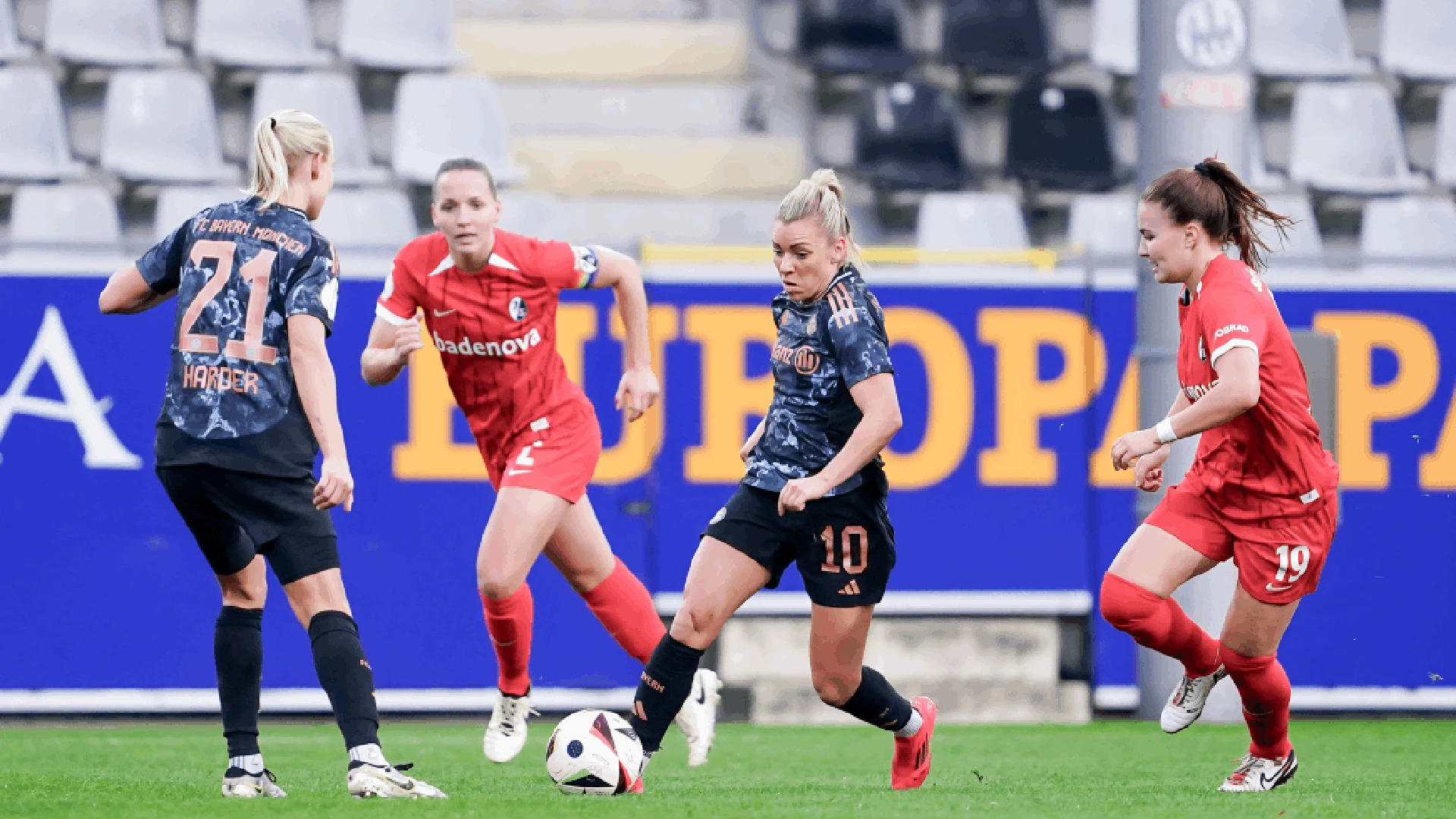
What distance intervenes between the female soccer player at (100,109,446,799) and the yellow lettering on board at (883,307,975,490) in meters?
3.83

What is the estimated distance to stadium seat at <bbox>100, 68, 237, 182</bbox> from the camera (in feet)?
35.8

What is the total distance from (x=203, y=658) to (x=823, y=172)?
4.23m

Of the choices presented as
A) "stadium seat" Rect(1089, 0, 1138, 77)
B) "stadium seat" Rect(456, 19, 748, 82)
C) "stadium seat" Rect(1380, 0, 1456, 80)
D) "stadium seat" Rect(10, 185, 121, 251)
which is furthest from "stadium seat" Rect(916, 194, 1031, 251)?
"stadium seat" Rect(10, 185, 121, 251)

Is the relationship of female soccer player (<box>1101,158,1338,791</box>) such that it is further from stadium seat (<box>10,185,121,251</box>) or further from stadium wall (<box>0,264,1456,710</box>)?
stadium seat (<box>10,185,121,251</box>)

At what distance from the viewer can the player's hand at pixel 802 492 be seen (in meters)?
4.87

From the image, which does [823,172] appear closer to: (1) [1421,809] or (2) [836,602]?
(2) [836,602]

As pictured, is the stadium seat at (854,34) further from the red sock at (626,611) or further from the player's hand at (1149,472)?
the player's hand at (1149,472)

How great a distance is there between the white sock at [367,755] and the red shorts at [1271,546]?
233 cm

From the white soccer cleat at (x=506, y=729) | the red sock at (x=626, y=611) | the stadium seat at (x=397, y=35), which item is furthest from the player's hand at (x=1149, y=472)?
the stadium seat at (x=397, y=35)

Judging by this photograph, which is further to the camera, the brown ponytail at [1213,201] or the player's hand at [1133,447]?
the brown ponytail at [1213,201]

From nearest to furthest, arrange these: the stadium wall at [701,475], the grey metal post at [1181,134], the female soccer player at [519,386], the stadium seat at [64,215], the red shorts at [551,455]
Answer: the female soccer player at [519,386] < the red shorts at [551,455] < the grey metal post at [1181,134] < the stadium wall at [701,475] < the stadium seat at [64,215]

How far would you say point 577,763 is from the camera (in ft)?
16.3

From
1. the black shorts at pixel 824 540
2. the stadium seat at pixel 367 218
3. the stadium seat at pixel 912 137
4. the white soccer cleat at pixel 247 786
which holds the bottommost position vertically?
the white soccer cleat at pixel 247 786

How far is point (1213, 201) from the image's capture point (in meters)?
5.26
